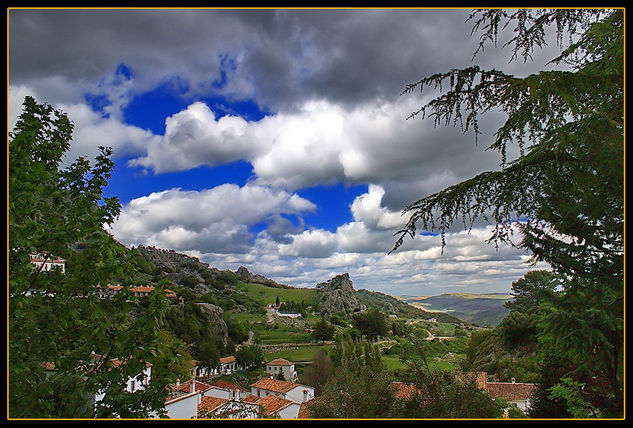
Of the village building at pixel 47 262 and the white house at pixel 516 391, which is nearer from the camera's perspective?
the village building at pixel 47 262

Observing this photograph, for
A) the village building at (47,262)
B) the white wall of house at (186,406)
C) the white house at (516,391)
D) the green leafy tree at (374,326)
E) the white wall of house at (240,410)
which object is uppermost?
the village building at (47,262)

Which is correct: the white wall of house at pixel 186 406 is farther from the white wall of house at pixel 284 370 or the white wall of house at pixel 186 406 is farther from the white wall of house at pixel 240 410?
the white wall of house at pixel 284 370

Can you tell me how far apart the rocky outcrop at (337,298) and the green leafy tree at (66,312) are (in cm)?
10313

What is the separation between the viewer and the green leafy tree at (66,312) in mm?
4148

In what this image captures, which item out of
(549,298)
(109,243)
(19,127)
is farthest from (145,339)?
(549,298)

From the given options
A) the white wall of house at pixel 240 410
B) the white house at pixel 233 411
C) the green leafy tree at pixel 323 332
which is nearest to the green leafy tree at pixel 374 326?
the green leafy tree at pixel 323 332

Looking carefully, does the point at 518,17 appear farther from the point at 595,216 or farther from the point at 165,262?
the point at 165,262

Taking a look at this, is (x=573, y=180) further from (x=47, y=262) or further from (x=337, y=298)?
(x=337, y=298)

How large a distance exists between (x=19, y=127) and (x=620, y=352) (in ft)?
24.9

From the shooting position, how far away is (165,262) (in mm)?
105188

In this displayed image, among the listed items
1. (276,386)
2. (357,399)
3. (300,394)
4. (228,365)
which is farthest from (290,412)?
(228,365)

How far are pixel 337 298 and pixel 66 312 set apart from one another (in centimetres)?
11032

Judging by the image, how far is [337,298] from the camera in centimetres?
11181

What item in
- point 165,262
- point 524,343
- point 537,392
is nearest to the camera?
point 537,392
